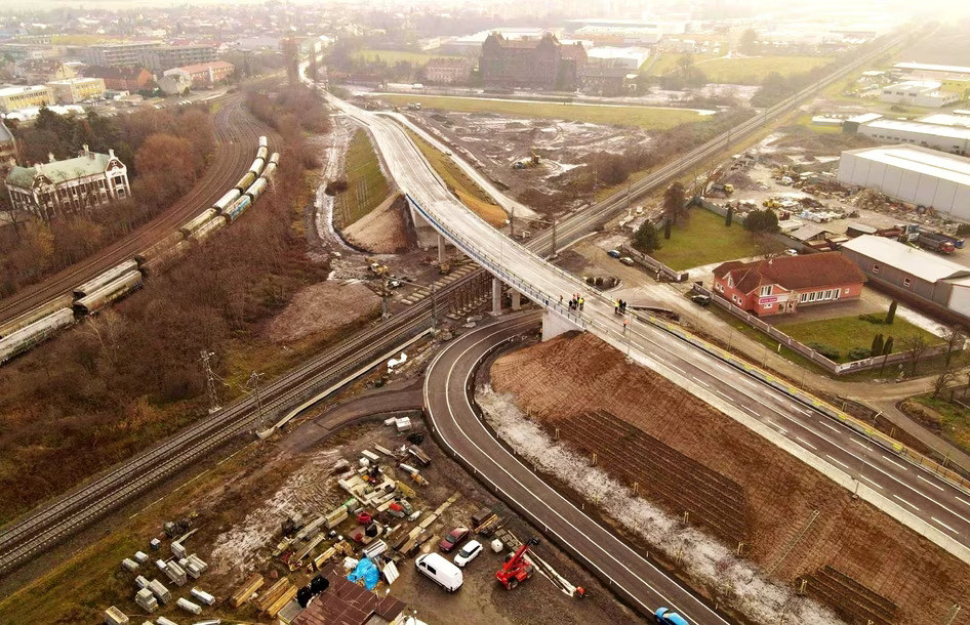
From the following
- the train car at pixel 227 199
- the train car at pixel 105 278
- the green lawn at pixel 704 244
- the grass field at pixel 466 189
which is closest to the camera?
the train car at pixel 105 278

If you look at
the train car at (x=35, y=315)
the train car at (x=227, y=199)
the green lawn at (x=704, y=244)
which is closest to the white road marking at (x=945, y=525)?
the green lawn at (x=704, y=244)

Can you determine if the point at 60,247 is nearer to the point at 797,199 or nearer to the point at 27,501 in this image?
the point at 27,501

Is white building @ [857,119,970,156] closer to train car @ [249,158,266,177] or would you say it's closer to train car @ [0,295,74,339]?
train car @ [249,158,266,177]

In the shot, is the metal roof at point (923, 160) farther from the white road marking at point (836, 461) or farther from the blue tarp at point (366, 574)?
the blue tarp at point (366, 574)

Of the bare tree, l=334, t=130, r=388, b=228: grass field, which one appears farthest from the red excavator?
l=334, t=130, r=388, b=228: grass field

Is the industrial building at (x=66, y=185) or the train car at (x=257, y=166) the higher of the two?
the industrial building at (x=66, y=185)

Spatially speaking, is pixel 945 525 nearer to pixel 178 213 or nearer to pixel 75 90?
pixel 178 213
